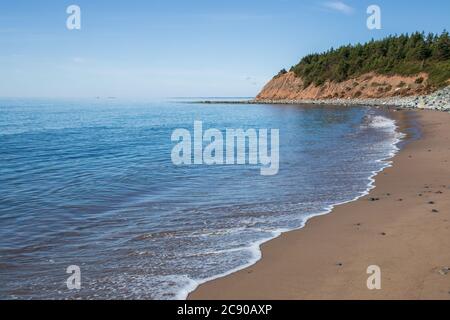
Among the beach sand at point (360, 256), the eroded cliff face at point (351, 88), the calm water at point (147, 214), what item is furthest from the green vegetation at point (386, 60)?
the beach sand at point (360, 256)

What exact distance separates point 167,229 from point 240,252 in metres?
1.97

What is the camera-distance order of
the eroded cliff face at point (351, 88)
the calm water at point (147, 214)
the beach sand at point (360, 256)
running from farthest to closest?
the eroded cliff face at point (351, 88), the calm water at point (147, 214), the beach sand at point (360, 256)

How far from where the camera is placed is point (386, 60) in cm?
9594

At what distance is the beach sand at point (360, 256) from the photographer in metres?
5.42

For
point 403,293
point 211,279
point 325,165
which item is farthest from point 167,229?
point 325,165

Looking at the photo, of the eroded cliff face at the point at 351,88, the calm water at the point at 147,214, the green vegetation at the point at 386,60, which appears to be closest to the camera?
the calm water at the point at 147,214

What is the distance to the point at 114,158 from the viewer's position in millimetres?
20328

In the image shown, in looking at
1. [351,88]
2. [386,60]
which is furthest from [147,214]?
[386,60]

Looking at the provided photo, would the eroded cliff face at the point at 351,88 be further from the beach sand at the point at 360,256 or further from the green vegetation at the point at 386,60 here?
the beach sand at the point at 360,256

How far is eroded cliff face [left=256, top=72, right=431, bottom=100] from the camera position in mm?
79662

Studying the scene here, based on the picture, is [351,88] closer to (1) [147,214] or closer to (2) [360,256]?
(1) [147,214]

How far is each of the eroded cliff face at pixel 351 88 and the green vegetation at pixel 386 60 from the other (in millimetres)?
1604
